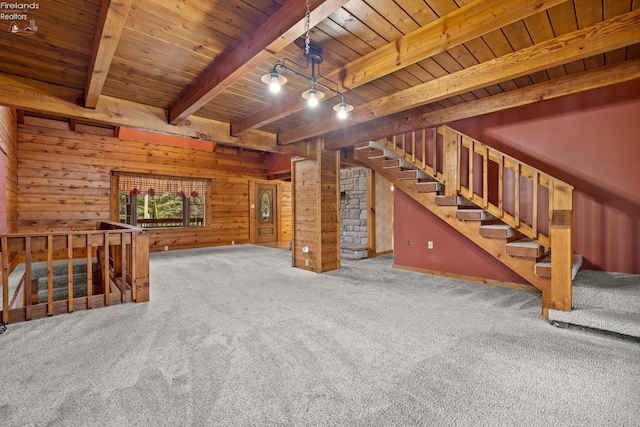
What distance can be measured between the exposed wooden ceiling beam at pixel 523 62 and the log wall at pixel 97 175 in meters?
6.04

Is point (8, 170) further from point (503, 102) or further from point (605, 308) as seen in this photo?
point (605, 308)

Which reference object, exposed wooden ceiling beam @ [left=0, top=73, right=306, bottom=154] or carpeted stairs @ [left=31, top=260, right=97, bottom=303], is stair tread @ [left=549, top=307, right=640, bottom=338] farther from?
carpeted stairs @ [left=31, top=260, right=97, bottom=303]

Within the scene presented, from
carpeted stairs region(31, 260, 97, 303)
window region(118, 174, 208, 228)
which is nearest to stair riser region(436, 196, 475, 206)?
carpeted stairs region(31, 260, 97, 303)

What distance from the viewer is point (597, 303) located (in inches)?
104

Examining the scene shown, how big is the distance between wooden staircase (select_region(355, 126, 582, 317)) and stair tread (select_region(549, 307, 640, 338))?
82mm

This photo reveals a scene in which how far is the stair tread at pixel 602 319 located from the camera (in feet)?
7.68

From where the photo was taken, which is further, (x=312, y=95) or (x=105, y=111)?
(x=105, y=111)

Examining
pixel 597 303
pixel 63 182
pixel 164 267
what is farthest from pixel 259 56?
pixel 63 182

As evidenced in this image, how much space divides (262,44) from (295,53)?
1.72 feet

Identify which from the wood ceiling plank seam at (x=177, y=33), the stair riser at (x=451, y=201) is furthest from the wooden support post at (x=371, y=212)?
the wood ceiling plank seam at (x=177, y=33)

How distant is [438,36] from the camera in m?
2.22

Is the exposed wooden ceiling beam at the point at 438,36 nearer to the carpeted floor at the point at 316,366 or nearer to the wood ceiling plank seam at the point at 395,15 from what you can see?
the wood ceiling plank seam at the point at 395,15

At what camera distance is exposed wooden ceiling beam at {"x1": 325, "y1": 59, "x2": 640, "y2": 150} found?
292cm

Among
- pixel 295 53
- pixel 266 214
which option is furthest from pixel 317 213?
pixel 266 214
